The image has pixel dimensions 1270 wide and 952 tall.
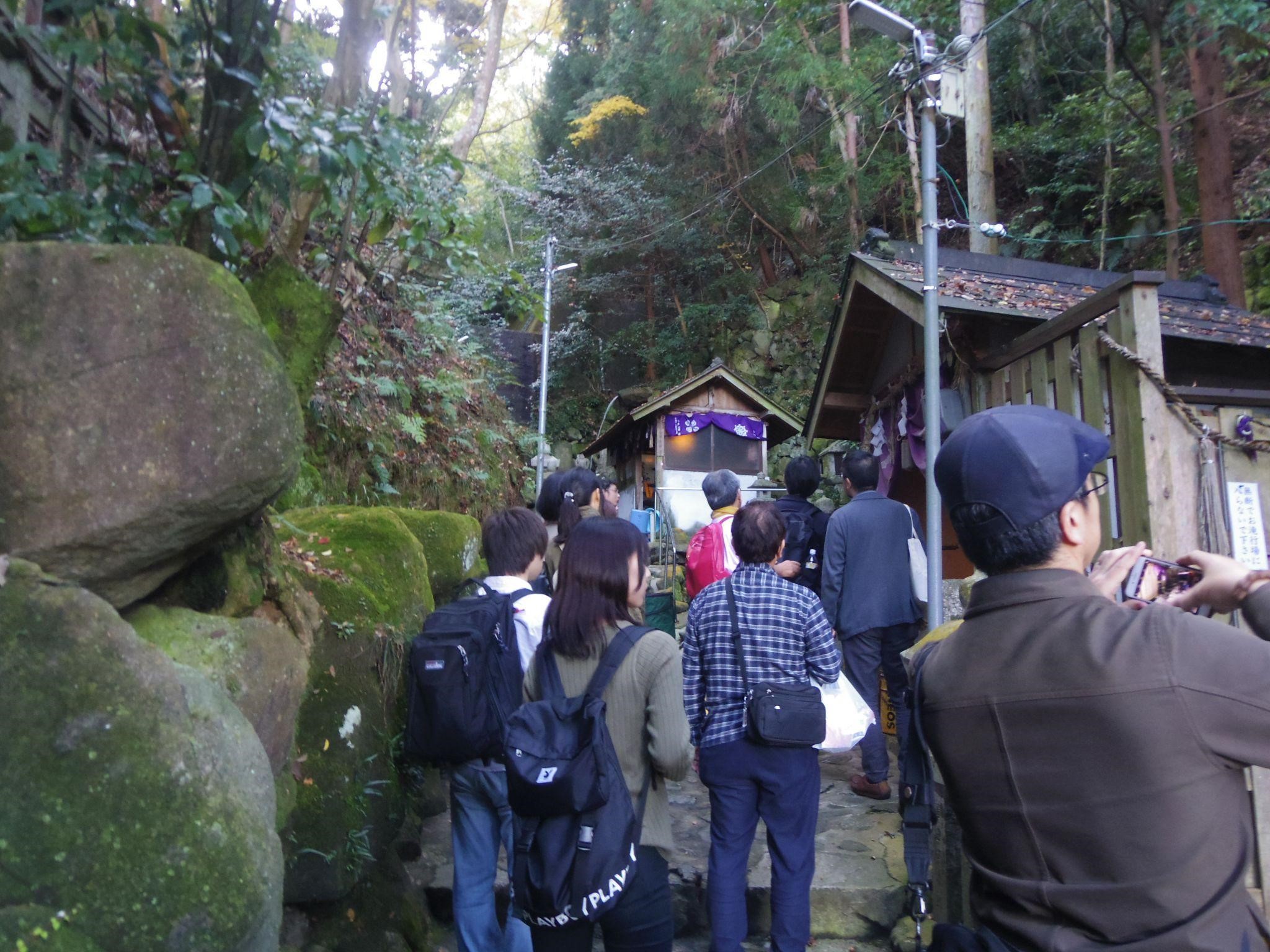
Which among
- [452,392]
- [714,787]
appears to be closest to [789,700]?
[714,787]

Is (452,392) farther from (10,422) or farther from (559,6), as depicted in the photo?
(559,6)

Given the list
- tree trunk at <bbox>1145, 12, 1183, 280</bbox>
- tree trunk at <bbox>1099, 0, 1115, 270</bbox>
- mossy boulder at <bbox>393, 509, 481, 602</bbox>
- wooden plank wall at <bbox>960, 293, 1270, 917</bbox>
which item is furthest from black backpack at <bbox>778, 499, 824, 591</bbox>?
→ tree trunk at <bbox>1099, 0, 1115, 270</bbox>

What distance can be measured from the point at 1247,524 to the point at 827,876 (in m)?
2.83

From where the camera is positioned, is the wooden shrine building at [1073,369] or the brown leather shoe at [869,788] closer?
A: the wooden shrine building at [1073,369]

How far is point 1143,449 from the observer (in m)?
4.39

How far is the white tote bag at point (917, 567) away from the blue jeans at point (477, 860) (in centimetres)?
319

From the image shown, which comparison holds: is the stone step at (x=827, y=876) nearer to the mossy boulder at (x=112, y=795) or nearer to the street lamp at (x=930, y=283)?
the street lamp at (x=930, y=283)

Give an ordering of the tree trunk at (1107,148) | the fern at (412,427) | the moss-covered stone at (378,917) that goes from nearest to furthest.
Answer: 1. the moss-covered stone at (378,917)
2. the fern at (412,427)
3. the tree trunk at (1107,148)

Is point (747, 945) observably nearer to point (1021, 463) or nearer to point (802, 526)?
point (802, 526)

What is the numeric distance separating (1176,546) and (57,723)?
15.5 feet

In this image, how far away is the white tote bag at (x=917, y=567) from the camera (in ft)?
19.0

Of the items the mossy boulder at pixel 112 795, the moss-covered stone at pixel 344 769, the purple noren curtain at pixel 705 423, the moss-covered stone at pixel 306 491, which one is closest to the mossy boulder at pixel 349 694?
the moss-covered stone at pixel 344 769

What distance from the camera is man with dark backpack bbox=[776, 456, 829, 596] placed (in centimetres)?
604

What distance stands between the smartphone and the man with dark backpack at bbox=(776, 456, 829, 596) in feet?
13.4
